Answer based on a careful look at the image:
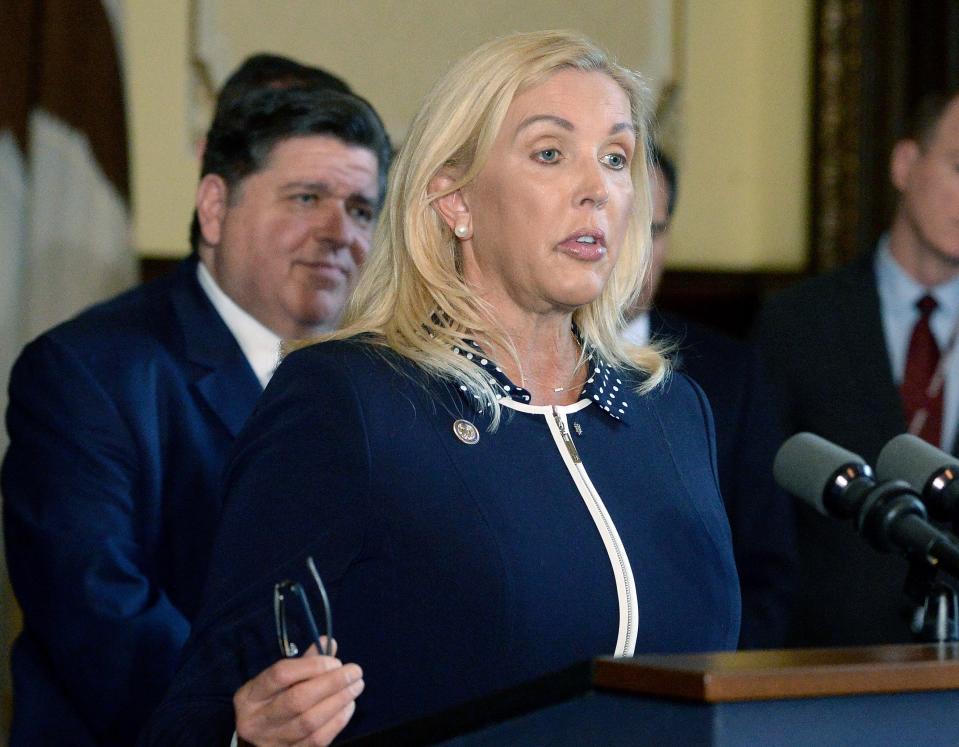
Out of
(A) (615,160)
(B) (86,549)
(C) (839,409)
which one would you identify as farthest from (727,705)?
(C) (839,409)

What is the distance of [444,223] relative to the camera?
2.12 metres

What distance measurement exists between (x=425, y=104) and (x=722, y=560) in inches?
28.6

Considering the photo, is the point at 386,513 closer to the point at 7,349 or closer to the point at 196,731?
the point at 196,731

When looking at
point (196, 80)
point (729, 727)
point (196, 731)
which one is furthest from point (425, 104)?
point (196, 80)

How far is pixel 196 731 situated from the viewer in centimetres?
174

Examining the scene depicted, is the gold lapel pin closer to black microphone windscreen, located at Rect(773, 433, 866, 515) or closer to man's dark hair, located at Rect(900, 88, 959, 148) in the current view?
black microphone windscreen, located at Rect(773, 433, 866, 515)

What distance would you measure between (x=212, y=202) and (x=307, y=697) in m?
1.66

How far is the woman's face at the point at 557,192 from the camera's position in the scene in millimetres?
1989

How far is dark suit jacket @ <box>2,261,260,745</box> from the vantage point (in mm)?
2494

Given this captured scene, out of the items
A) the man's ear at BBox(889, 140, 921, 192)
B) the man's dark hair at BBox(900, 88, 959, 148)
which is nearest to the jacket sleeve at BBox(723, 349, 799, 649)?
the man's ear at BBox(889, 140, 921, 192)

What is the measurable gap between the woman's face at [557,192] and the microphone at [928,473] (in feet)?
1.44

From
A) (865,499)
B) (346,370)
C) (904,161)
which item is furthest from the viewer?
(904,161)

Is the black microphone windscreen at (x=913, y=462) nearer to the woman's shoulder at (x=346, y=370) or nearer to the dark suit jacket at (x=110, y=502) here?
the woman's shoulder at (x=346, y=370)

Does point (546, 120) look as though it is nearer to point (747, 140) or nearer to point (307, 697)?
point (307, 697)
